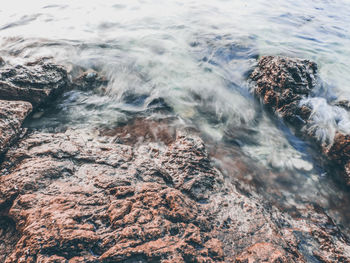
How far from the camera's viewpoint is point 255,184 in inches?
130

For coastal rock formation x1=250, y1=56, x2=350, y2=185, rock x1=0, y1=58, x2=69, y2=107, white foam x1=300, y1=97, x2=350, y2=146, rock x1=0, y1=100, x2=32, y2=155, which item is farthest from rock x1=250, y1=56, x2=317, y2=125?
rock x1=0, y1=100, x2=32, y2=155

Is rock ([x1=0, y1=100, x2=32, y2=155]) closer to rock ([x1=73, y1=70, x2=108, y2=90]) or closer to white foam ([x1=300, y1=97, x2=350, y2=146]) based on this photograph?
rock ([x1=73, y1=70, x2=108, y2=90])

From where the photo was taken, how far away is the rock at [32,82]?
141 inches

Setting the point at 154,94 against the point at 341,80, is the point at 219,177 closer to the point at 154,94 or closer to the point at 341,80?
the point at 154,94

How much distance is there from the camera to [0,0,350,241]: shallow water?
371cm

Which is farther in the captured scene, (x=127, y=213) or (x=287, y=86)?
(x=287, y=86)

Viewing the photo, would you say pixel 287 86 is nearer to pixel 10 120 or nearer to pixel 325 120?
pixel 325 120

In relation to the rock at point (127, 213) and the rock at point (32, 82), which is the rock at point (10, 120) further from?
the rock at point (32, 82)

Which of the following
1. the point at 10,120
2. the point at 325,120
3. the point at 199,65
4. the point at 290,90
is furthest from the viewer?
the point at 199,65

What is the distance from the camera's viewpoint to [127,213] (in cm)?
203

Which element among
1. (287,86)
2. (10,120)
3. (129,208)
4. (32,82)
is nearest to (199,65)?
(287,86)

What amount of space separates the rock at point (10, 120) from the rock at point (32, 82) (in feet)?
1.25

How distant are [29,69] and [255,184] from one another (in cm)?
476

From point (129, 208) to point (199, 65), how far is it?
17.7ft
